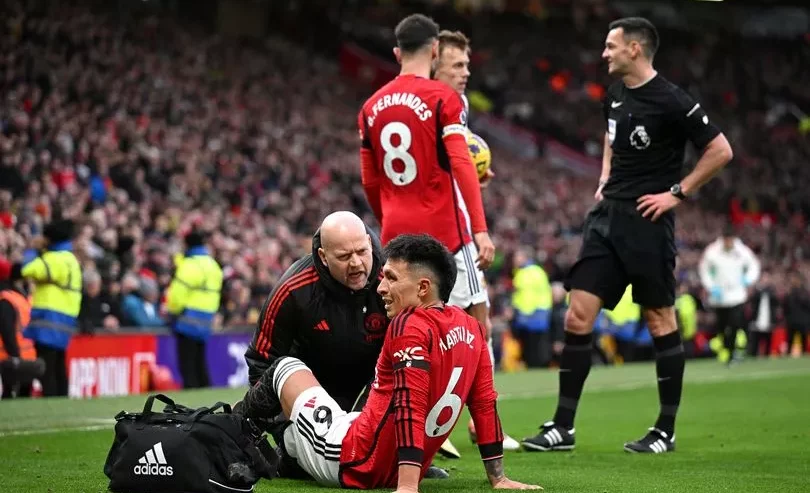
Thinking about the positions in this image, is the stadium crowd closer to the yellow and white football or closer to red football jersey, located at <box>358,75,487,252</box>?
the yellow and white football

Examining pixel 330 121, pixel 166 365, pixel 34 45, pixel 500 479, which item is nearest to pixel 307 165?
pixel 330 121

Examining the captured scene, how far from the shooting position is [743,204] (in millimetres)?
38719

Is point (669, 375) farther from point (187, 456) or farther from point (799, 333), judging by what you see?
point (799, 333)

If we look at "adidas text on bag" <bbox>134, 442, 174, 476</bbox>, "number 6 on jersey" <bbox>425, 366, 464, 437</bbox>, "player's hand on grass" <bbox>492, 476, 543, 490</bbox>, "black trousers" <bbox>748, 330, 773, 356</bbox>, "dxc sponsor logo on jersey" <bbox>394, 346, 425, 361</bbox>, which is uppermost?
"dxc sponsor logo on jersey" <bbox>394, 346, 425, 361</bbox>

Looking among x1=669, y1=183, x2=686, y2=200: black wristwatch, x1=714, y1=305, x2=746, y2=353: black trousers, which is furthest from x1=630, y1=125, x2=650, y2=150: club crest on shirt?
x1=714, y1=305, x2=746, y2=353: black trousers

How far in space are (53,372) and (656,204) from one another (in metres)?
7.94

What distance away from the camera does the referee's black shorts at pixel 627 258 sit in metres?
8.17

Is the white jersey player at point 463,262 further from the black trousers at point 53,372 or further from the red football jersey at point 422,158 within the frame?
the black trousers at point 53,372

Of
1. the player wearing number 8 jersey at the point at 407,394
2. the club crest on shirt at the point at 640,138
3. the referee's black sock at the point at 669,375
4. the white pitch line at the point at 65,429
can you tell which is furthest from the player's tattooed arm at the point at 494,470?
the white pitch line at the point at 65,429

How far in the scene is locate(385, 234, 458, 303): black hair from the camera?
559 centimetres

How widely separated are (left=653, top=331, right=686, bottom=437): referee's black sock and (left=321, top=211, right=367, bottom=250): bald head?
9.43 ft

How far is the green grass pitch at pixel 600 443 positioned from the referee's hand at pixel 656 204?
1409mm

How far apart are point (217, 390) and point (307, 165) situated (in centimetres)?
1240

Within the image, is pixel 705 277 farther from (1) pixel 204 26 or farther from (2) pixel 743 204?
(2) pixel 743 204
